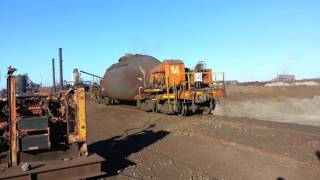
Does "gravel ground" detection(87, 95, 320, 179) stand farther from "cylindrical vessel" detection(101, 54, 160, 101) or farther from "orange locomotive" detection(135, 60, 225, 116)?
"cylindrical vessel" detection(101, 54, 160, 101)

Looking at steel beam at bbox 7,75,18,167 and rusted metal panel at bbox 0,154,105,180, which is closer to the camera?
rusted metal panel at bbox 0,154,105,180

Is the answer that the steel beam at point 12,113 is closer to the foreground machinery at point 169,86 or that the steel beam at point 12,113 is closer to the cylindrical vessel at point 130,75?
the foreground machinery at point 169,86

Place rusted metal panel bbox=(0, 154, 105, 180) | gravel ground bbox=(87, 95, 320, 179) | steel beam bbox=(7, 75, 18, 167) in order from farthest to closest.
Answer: gravel ground bbox=(87, 95, 320, 179) < steel beam bbox=(7, 75, 18, 167) < rusted metal panel bbox=(0, 154, 105, 180)

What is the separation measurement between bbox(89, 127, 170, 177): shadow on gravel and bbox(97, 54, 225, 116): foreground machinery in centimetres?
377

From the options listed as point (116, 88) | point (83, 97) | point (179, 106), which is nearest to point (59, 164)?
point (83, 97)

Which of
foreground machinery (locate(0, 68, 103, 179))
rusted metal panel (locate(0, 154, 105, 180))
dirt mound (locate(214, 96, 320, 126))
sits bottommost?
dirt mound (locate(214, 96, 320, 126))

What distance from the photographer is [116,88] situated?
29.3m

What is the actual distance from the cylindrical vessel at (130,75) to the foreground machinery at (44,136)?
15.2 metres

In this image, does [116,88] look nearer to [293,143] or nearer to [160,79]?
[160,79]

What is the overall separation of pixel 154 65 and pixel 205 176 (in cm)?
1638

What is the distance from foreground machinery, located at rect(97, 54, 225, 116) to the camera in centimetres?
2102

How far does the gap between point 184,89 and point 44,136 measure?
12749mm

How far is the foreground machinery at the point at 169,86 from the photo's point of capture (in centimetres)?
2102

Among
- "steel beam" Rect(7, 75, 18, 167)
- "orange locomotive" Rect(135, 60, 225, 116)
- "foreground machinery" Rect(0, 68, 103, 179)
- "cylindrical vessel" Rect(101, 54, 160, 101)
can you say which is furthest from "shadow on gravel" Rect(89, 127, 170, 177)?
"cylindrical vessel" Rect(101, 54, 160, 101)
